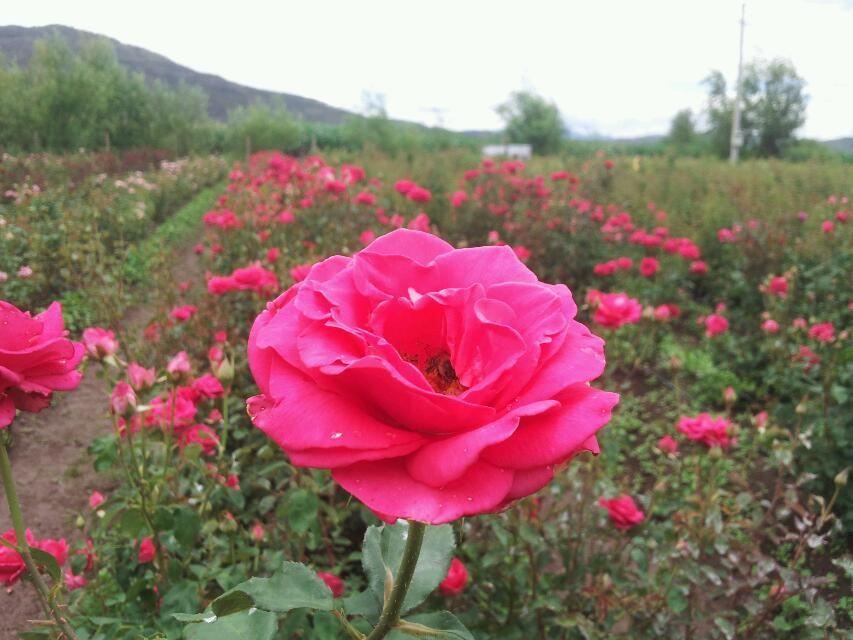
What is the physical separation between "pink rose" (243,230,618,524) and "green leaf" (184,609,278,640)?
0.65ft

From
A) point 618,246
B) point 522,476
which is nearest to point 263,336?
point 522,476

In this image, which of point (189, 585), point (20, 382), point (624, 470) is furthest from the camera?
point (624, 470)

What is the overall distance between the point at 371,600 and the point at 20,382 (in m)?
0.38

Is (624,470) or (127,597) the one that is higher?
(127,597)

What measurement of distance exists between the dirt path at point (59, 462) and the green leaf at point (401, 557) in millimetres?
1030

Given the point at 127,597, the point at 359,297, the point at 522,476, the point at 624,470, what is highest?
the point at 359,297

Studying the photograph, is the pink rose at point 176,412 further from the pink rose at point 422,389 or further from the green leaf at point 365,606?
the pink rose at point 422,389

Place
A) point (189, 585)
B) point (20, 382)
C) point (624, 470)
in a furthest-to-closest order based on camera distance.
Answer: point (624, 470)
point (189, 585)
point (20, 382)

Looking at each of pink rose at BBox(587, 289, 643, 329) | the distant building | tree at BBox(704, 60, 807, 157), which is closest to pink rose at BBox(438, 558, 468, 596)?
pink rose at BBox(587, 289, 643, 329)

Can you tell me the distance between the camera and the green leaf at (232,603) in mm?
509

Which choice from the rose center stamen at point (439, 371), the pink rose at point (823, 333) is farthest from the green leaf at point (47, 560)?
the pink rose at point (823, 333)

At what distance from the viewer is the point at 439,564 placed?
24.1 inches

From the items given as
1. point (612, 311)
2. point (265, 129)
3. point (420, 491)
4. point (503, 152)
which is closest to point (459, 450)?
point (420, 491)

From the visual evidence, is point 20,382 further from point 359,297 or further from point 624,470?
point 624,470
